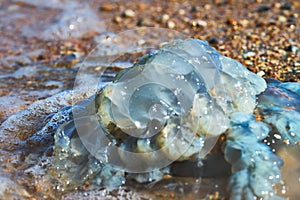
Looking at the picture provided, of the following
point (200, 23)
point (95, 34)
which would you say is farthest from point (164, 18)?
point (95, 34)

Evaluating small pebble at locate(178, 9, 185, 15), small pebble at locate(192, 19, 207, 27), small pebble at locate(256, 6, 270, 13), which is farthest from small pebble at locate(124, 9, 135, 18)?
small pebble at locate(256, 6, 270, 13)

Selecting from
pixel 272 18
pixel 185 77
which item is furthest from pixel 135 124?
pixel 272 18

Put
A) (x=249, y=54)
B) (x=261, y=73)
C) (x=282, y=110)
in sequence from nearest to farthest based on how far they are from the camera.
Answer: (x=282, y=110), (x=261, y=73), (x=249, y=54)

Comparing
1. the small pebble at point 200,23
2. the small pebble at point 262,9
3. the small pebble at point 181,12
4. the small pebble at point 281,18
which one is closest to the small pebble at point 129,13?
the small pebble at point 181,12

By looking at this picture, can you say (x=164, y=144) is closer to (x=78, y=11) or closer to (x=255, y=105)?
(x=255, y=105)

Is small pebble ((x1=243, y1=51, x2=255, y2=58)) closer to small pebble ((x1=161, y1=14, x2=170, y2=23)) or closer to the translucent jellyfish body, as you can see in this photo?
small pebble ((x1=161, y1=14, x2=170, y2=23))

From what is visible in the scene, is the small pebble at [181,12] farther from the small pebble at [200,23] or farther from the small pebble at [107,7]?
the small pebble at [107,7]

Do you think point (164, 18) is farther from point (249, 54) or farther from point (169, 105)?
point (169, 105)

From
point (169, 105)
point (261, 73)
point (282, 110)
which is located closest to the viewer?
point (169, 105)
